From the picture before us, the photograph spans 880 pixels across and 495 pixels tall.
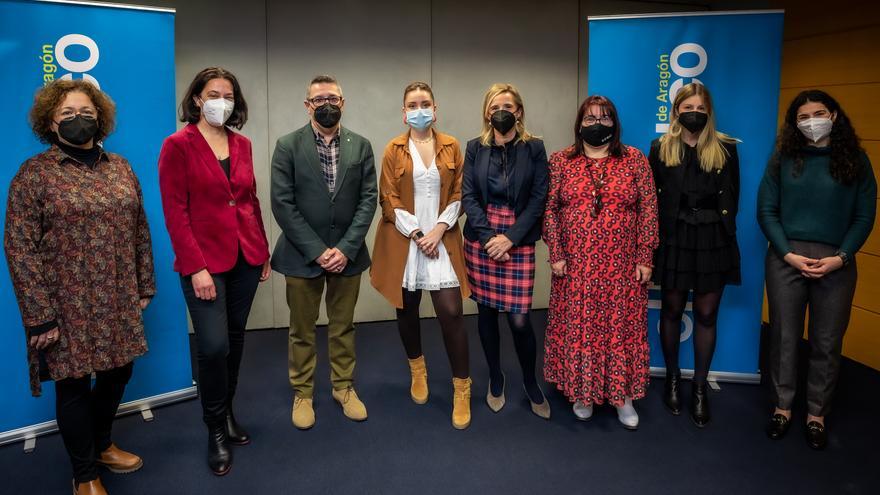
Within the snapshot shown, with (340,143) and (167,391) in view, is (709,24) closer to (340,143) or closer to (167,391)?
(340,143)

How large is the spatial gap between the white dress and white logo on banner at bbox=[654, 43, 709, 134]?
4.67 ft

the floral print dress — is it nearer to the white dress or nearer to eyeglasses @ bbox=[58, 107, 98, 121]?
eyeglasses @ bbox=[58, 107, 98, 121]

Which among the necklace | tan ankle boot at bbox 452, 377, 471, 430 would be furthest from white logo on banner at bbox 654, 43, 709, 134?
tan ankle boot at bbox 452, 377, 471, 430

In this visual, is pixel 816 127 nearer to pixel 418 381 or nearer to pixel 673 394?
pixel 673 394

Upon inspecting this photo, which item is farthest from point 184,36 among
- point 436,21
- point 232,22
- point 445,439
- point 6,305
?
point 445,439

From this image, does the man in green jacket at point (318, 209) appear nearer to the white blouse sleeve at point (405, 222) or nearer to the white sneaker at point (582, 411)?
the white blouse sleeve at point (405, 222)

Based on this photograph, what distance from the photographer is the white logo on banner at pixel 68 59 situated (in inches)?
120

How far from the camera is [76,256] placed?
2.42m

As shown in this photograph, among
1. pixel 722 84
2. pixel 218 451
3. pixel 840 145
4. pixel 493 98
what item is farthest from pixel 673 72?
pixel 218 451

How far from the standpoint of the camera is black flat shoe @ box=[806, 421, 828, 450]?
3072 mm

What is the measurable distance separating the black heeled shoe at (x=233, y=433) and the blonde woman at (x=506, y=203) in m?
1.36

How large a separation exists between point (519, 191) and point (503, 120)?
36cm

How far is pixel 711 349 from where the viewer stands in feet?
11.2

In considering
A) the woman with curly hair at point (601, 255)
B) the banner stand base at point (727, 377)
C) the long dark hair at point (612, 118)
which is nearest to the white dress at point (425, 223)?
the woman with curly hair at point (601, 255)
